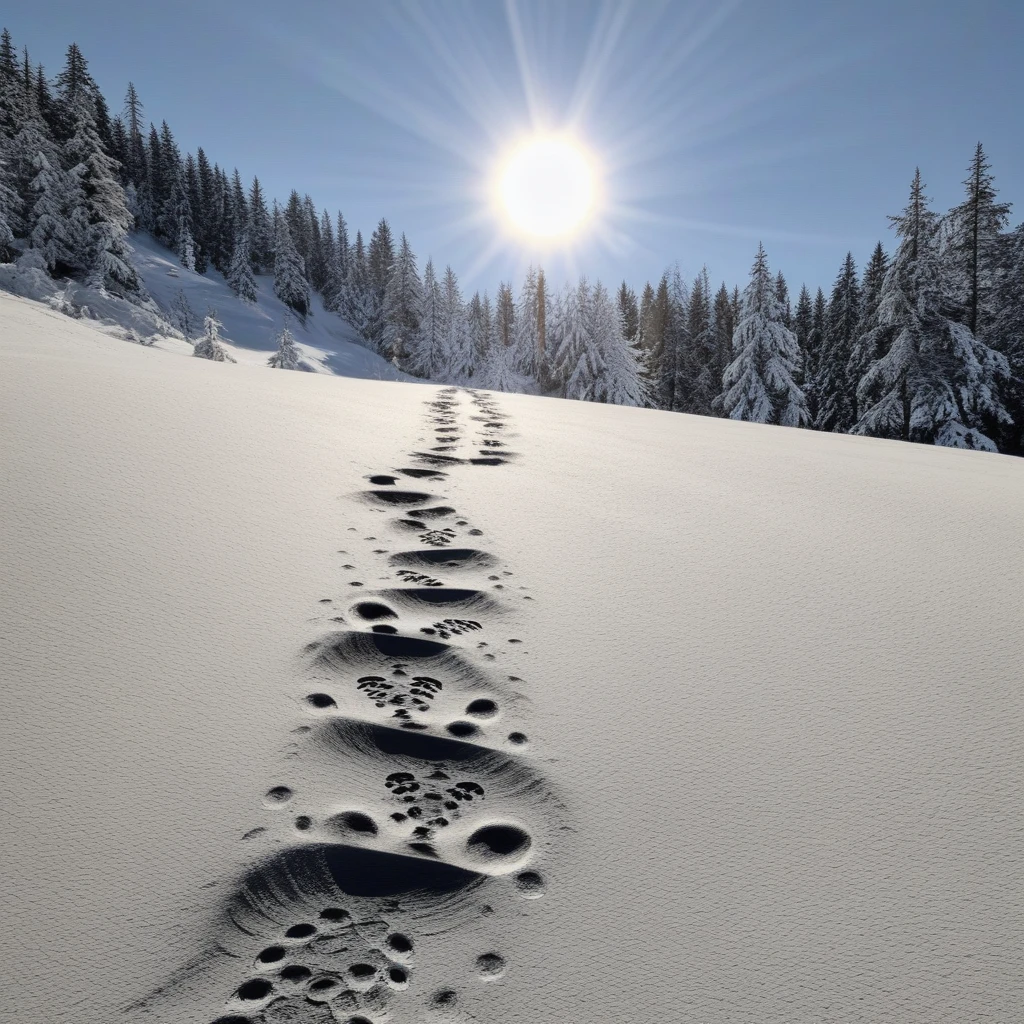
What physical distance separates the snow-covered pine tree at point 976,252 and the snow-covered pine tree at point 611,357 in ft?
37.0

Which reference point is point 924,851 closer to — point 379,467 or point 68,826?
point 68,826

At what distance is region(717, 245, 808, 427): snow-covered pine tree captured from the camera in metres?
21.0

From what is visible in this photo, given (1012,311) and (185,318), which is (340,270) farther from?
(1012,311)

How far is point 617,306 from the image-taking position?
28562 mm

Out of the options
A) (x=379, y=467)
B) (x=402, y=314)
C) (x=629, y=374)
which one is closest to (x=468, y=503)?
(x=379, y=467)

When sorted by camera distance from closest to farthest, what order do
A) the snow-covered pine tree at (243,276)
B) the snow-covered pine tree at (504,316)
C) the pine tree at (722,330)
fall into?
the pine tree at (722,330)
the snow-covered pine tree at (243,276)
the snow-covered pine tree at (504,316)

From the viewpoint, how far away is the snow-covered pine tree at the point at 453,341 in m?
42.2

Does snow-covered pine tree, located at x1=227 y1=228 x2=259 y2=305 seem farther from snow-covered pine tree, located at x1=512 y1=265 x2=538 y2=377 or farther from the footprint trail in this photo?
the footprint trail

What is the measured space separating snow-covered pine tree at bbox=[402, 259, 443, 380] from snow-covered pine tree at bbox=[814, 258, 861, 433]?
2409 centimetres

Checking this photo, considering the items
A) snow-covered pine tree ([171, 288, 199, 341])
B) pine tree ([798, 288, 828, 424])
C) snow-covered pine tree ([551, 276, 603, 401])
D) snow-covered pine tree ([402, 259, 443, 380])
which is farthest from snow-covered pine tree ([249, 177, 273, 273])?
pine tree ([798, 288, 828, 424])

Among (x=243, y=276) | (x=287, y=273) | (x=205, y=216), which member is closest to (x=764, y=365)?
(x=243, y=276)

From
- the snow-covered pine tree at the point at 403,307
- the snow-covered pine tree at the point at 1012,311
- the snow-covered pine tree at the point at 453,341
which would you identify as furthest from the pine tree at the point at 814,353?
the snow-covered pine tree at the point at 403,307

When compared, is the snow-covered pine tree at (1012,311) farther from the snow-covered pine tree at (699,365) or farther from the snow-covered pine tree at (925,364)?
the snow-covered pine tree at (699,365)

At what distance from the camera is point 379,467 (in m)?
2.99
